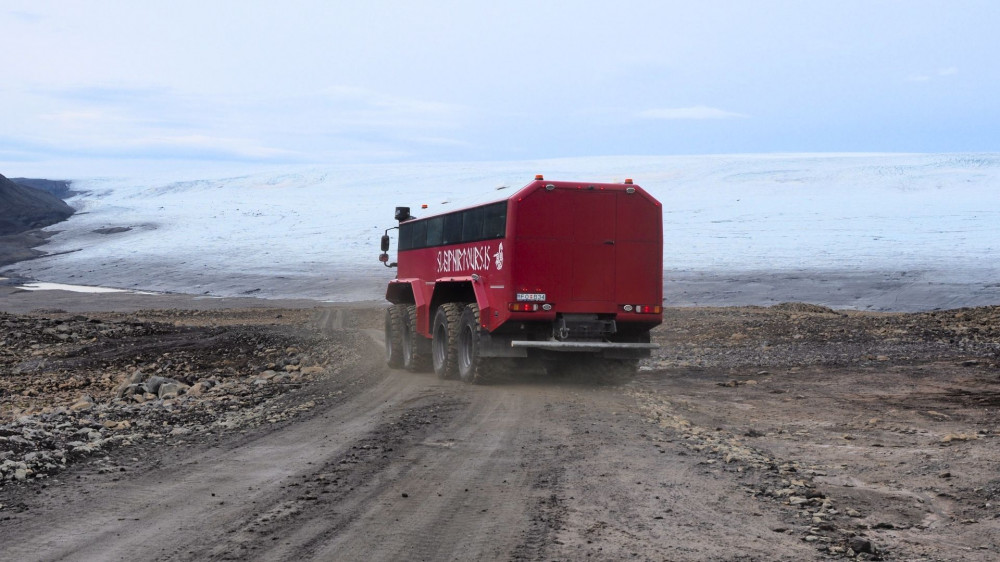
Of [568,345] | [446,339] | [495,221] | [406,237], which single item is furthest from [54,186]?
[568,345]

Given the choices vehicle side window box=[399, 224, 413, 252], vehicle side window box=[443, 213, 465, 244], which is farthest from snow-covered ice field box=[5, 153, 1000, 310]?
vehicle side window box=[443, 213, 465, 244]

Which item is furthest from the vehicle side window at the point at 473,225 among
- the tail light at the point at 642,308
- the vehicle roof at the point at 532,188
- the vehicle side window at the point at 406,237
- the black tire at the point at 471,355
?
the vehicle side window at the point at 406,237

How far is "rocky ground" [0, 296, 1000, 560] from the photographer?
5.85m

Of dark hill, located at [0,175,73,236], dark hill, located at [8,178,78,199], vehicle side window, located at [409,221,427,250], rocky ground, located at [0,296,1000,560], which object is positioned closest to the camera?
rocky ground, located at [0,296,1000,560]

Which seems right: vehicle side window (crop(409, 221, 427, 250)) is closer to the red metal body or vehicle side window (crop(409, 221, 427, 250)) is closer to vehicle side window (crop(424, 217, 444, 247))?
vehicle side window (crop(424, 217, 444, 247))

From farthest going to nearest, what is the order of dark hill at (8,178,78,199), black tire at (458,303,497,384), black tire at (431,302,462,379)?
dark hill at (8,178,78,199)
black tire at (431,302,462,379)
black tire at (458,303,497,384)

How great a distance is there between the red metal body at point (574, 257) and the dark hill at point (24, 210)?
6610cm

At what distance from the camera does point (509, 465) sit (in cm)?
809

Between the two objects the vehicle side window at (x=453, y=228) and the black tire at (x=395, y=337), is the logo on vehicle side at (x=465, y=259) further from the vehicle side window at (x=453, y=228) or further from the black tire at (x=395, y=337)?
the black tire at (x=395, y=337)

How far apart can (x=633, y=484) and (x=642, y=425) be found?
3146 millimetres

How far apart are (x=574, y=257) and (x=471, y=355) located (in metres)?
2.24

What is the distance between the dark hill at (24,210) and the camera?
71369 millimetres

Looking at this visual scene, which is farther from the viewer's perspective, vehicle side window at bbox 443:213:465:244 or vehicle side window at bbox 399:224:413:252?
vehicle side window at bbox 399:224:413:252

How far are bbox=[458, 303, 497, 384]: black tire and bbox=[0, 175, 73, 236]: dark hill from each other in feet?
212
